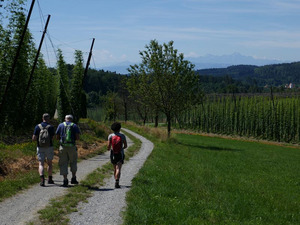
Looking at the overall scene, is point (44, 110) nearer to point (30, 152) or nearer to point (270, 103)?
point (30, 152)

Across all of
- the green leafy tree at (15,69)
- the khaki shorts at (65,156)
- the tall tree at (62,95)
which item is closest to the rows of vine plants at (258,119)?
the tall tree at (62,95)

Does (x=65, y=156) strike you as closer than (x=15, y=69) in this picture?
Yes

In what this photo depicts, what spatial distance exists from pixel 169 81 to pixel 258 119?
4790 centimetres

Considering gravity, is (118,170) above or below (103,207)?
above

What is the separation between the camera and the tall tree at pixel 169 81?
41531mm

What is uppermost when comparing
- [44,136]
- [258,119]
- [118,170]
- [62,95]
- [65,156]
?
[62,95]

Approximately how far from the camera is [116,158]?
1143cm

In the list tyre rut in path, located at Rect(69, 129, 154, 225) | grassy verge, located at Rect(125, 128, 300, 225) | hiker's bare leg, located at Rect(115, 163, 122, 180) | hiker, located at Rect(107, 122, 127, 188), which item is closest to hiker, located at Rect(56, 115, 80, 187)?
hiker, located at Rect(107, 122, 127, 188)

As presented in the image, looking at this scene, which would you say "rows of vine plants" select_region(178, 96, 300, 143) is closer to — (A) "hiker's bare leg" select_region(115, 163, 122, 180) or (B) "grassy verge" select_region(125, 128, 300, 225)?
(B) "grassy verge" select_region(125, 128, 300, 225)

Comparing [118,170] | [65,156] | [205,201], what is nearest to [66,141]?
[65,156]

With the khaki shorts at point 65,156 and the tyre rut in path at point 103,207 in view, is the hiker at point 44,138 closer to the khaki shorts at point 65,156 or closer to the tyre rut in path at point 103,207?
the khaki shorts at point 65,156

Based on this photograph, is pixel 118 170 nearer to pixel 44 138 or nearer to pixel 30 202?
pixel 44 138

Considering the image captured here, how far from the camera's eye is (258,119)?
8325 centimetres

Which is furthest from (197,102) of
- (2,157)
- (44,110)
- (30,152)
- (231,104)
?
(231,104)
